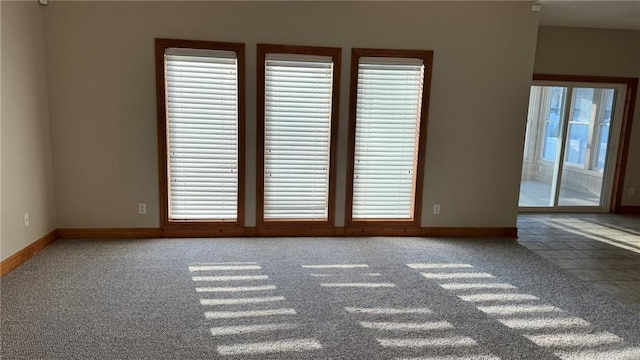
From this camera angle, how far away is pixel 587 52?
5.89m

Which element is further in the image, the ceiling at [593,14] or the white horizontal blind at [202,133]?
the ceiling at [593,14]

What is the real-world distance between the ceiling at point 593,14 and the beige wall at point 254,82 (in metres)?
0.42

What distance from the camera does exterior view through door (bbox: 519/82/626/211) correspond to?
6168 mm

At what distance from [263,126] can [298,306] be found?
2111 mm

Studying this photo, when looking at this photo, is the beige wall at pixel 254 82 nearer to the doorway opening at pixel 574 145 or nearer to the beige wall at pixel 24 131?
the beige wall at pixel 24 131

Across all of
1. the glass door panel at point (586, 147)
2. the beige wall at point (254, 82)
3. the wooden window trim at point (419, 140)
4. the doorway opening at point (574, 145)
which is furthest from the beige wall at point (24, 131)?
the glass door panel at point (586, 147)

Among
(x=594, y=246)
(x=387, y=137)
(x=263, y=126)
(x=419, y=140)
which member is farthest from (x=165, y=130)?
(x=594, y=246)

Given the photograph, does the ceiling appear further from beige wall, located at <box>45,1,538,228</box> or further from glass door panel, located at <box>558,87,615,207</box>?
glass door panel, located at <box>558,87,615,207</box>

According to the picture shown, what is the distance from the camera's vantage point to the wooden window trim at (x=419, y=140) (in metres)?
4.50

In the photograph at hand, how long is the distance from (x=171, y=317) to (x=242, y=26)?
114 inches

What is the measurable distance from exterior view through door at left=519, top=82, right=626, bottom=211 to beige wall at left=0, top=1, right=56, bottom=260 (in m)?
6.11

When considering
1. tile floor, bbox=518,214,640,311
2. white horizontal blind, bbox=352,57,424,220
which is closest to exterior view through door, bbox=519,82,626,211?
tile floor, bbox=518,214,640,311

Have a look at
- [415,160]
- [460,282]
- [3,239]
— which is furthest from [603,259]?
[3,239]

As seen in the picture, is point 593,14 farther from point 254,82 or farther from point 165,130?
point 165,130
